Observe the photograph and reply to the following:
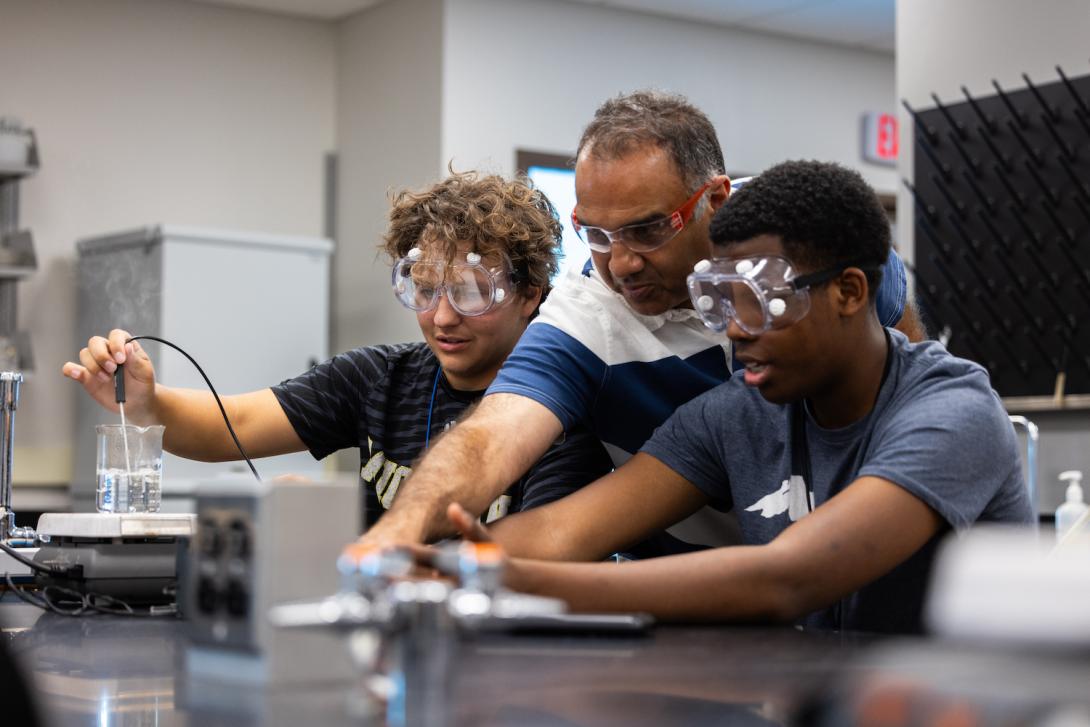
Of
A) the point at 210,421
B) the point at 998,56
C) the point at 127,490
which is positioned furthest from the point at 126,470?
the point at 998,56

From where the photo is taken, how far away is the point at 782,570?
54.3 inches

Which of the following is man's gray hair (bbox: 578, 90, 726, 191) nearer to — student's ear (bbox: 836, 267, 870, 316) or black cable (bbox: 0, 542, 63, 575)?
student's ear (bbox: 836, 267, 870, 316)

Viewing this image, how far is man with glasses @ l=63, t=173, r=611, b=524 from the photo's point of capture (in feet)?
6.86

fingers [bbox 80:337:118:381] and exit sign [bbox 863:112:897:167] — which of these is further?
exit sign [bbox 863:112:897:167]

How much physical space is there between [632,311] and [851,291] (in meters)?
0.41

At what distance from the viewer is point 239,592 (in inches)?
39.0

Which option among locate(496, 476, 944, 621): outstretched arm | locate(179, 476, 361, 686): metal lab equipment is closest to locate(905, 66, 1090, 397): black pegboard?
locate(496, 476, 944, 621): outstretched arm

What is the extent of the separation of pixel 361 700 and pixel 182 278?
4406mm

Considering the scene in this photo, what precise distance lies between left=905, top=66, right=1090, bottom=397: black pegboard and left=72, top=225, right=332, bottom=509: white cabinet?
240 cm

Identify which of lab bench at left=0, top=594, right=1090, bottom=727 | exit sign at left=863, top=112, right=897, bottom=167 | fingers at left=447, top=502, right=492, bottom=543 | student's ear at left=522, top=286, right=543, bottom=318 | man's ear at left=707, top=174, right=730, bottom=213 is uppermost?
exit sign at left=863, top=112, right=897, bottom=167

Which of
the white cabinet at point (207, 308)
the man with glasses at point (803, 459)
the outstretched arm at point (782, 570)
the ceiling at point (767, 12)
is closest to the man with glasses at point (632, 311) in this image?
the man with glasses at point (803, 459)

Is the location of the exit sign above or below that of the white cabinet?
above

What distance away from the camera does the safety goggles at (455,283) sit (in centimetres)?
215

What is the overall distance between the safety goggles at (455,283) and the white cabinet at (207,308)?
115 inches
